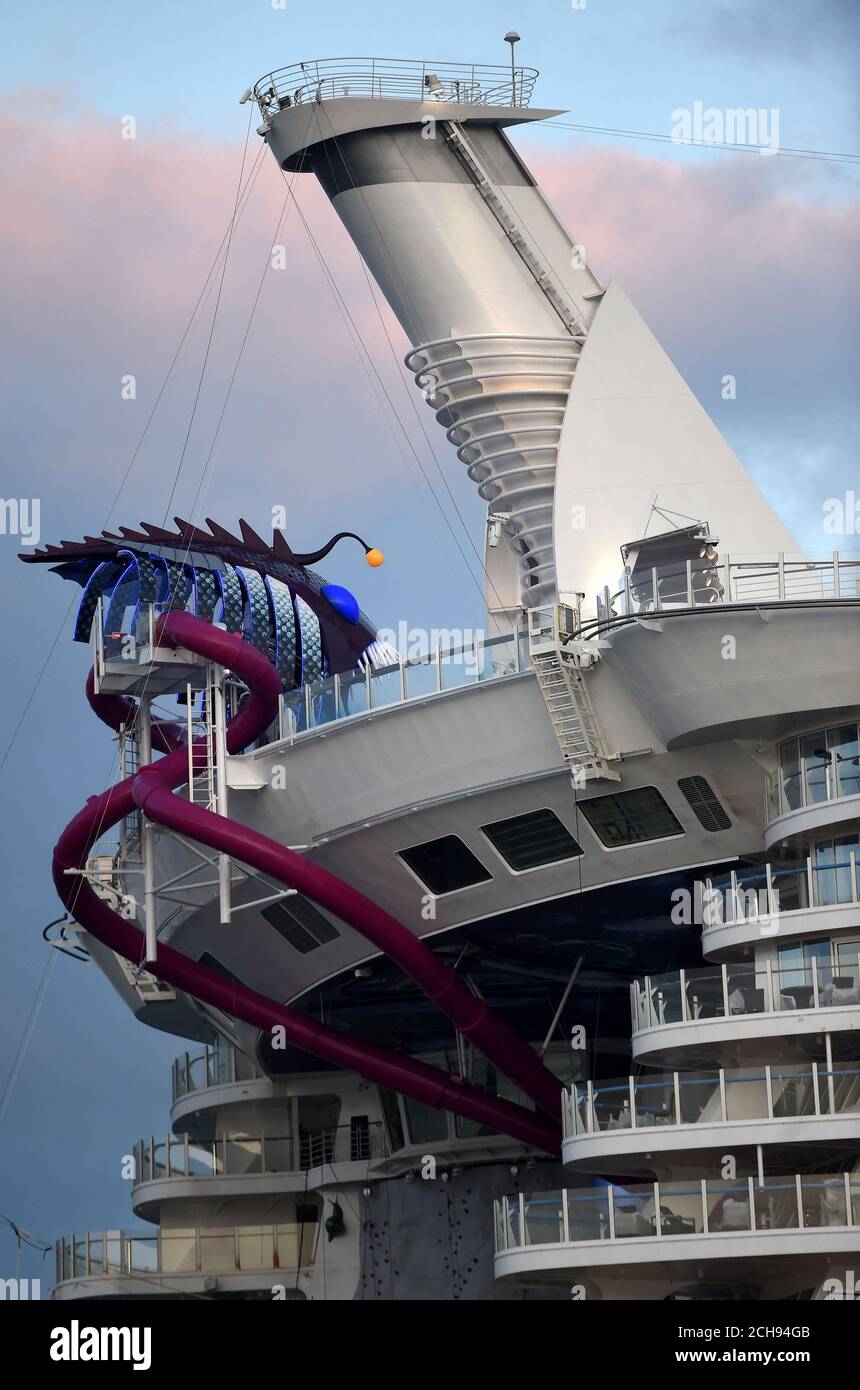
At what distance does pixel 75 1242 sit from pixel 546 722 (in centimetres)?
2227

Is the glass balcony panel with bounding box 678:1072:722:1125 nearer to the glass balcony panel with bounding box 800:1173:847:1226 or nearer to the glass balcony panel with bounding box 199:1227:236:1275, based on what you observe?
the glass balcony panel with bounding box 800:1173:847:1226

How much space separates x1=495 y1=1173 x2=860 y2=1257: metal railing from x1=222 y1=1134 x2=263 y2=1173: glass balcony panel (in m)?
17.3

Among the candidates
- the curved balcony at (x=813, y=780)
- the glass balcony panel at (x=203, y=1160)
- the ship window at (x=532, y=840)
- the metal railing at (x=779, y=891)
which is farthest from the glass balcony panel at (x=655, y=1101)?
the glass balcony panel at (x=203, y=1160)

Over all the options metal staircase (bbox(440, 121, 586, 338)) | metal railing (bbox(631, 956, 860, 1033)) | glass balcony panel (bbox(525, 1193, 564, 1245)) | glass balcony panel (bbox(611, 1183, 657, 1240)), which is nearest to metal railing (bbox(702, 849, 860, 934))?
metal railing (bbox(631, 956, 860, 1033))

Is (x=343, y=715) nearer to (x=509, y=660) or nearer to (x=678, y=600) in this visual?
(x=509, y=660)

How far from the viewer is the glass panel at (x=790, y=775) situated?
38.7 m

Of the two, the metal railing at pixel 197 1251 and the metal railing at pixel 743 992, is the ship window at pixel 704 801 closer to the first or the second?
the metal railing at pixel 743 992

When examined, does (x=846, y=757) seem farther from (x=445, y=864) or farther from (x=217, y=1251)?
(x=217, y=1251)

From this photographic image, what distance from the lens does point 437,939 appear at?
1768 inches

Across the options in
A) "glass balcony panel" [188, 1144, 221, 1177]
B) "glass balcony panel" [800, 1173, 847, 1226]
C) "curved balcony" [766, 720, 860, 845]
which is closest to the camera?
"glass balcony panel" [800, 1173, 847, 1226]

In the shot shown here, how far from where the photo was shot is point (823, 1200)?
114ft

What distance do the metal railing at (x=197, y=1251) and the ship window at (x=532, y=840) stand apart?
49.3ft

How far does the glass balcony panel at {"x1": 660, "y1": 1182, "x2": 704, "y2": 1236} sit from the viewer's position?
3600cm
